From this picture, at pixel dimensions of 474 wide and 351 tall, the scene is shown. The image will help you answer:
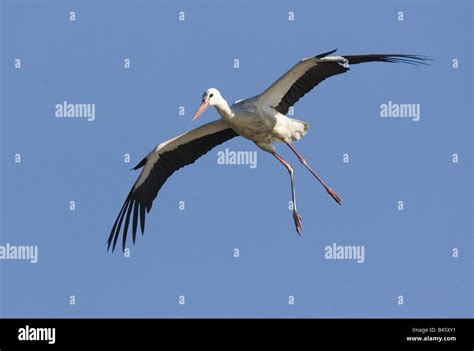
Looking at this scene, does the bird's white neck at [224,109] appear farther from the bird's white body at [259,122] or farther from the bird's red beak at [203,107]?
the bird's red beak at [203,107]

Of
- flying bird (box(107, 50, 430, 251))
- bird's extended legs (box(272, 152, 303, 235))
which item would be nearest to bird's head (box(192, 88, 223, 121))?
flying bird (box(107, 50, 430, 251))

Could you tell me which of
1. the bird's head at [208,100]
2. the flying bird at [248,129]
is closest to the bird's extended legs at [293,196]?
the flying bird at [248,129]

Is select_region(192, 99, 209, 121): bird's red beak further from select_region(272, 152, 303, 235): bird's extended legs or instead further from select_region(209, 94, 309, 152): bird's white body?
select_region(272, 152, 303, 235): bird's extended legs

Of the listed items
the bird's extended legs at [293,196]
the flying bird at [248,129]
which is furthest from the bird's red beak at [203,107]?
the bird's extended legs at [293,196]

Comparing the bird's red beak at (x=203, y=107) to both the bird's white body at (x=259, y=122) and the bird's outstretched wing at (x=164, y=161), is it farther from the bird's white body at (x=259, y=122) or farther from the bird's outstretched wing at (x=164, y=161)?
the bird's outstretched wing at (x=164, y=161)

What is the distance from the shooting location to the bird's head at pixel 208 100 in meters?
12.7

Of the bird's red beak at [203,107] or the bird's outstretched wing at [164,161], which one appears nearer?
the bird's red beak at [203,107]

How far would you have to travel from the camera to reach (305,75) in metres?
13.0

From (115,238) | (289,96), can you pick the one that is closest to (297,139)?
(289,96)

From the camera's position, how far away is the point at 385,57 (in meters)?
12.5

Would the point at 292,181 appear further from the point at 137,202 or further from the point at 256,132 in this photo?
the point at 137,202

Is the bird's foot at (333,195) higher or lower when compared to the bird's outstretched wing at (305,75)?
lower

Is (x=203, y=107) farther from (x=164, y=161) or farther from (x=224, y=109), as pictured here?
(x=164, y=161)

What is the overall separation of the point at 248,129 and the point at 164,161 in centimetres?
142
